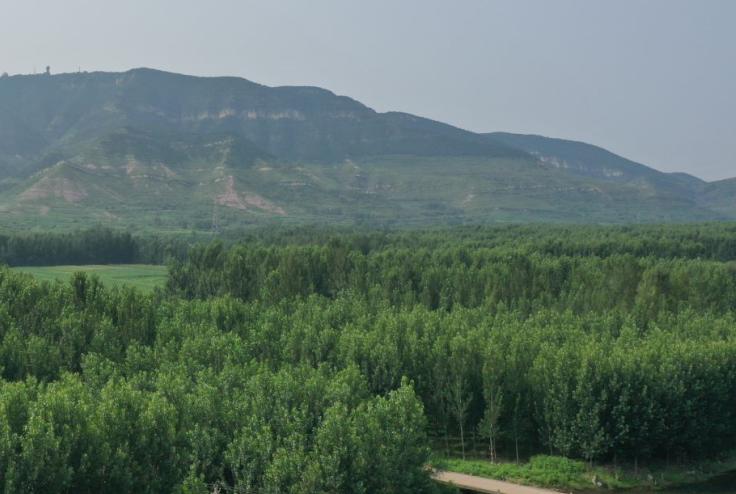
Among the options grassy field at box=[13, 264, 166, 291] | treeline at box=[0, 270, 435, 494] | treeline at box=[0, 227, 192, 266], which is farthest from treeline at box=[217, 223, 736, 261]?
treeline at box=[0, 270, 435, 494]

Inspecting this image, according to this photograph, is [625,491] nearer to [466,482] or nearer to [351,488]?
[466,482]

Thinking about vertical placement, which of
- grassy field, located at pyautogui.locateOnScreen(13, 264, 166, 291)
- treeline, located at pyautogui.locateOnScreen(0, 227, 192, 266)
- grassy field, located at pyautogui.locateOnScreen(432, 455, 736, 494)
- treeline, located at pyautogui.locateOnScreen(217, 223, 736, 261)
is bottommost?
grassy field, located at pyautogui.locateOnScreen(432, 455, 736, 494)

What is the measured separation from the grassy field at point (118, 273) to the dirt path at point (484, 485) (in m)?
84.8

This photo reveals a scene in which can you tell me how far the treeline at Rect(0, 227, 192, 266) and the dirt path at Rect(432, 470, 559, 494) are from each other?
112 metres

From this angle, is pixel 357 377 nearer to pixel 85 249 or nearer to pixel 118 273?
pixel 118 273

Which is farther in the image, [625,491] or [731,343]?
[731,343]

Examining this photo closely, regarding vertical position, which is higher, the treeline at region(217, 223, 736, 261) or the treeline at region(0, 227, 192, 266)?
the treeline at region(217, 223, 736, 261)

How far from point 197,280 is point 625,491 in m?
74.9

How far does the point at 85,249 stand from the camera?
167000 mm

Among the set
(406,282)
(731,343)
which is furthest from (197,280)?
(731,343)

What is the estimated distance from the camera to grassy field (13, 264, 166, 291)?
133250mm

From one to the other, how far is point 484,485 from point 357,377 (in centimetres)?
1205

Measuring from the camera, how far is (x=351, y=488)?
3594cm

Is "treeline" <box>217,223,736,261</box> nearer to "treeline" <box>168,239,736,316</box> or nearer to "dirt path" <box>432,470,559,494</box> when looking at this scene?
"treeline" <box>168,239,736,316</box>
